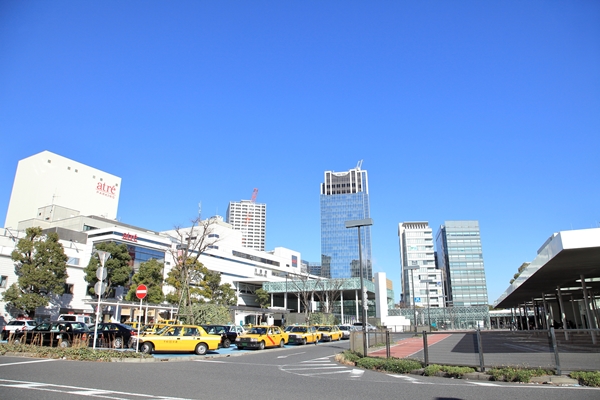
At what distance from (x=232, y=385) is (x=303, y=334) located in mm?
23682

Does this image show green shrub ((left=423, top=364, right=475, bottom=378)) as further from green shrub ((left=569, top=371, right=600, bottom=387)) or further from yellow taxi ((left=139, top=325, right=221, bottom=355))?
yellow taxi ((left=139, top=325, right=221, bottom=355))

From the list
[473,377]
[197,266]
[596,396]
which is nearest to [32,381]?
[473,377]

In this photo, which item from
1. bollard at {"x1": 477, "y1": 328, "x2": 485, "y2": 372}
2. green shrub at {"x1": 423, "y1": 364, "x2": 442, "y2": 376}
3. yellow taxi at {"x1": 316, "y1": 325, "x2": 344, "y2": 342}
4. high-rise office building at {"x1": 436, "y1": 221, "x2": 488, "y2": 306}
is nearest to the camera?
bollard at {"x1": 477, "y1": 328, "x2": 485, "y2": 372}

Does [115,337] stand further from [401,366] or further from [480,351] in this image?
[480,351]

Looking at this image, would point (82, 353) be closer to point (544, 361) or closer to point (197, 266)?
point (544, 361)

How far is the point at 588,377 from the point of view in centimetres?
1156

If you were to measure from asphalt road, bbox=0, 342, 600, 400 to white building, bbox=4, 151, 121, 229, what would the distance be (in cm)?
8970

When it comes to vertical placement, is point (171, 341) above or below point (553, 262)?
below

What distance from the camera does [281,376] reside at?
13.8m

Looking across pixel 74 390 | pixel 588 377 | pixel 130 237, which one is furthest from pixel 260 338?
pixel 130 237

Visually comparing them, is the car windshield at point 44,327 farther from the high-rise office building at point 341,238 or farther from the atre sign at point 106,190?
the high-rise office building at point 341,238

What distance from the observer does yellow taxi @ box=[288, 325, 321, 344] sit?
33.5 meters

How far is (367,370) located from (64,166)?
331 feet

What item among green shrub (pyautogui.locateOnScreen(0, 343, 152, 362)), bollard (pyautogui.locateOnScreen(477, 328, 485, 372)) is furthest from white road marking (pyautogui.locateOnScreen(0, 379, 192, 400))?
bollard (pyautogui.locateOnScreen(477, 328, 485, 372))
